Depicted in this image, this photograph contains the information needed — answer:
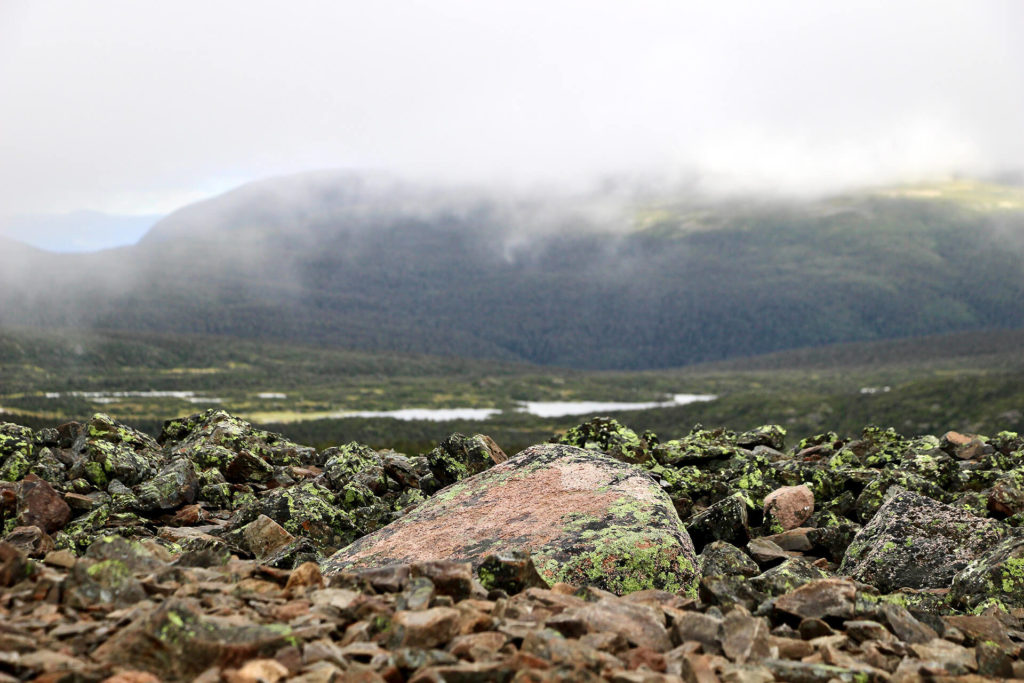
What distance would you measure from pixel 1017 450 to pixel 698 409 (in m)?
180

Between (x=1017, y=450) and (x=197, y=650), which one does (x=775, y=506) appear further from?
(x=197, y=650)

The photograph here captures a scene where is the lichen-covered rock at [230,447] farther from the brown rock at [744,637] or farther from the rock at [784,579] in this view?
the brown rock at [744,637]

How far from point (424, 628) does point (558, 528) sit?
17.0 ft

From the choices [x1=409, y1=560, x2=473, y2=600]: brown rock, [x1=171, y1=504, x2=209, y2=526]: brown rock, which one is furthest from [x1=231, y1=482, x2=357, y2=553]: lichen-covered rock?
[x1=409, y1=560, x2=473, y2=600]: brown rock

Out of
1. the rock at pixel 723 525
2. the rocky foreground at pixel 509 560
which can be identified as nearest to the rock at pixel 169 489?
the rocky foreground at pixel 509 560

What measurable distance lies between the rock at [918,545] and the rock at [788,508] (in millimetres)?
2048

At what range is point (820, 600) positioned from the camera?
10.5m

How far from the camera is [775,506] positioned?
16453 mm

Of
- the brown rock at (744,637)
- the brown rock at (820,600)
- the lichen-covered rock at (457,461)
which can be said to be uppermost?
the lichen-covered rock at (457,461)

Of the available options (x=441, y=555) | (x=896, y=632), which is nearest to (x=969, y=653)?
(x=896, y=632)

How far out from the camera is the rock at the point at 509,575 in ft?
36.2

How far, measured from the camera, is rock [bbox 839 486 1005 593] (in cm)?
1343

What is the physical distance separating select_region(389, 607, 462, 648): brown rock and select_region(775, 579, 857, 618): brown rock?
425 cm

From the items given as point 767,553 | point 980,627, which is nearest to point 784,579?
point 980,627
